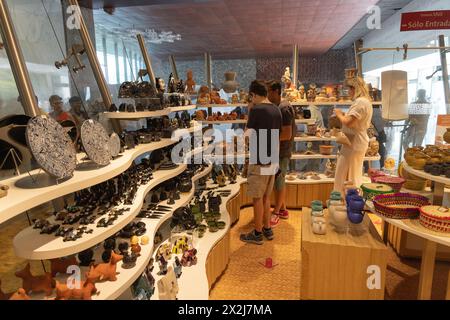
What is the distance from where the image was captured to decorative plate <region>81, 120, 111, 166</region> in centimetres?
187

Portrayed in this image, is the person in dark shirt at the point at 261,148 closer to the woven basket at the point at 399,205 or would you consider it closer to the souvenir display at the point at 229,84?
the woven basket at the point at 399,205

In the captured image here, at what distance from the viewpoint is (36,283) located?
5.14 feet

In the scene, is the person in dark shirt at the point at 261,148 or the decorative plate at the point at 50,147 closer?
the decorative plate at the point at 50,147

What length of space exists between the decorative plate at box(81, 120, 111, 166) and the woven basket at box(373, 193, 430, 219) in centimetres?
189

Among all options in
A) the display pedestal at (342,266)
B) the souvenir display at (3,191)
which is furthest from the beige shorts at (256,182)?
the souvenir display at (3,191)

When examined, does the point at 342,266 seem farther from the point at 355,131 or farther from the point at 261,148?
the point at 355,131

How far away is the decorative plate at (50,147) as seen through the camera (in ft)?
4.76

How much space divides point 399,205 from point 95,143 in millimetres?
2131

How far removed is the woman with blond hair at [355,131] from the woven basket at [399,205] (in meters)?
1.14

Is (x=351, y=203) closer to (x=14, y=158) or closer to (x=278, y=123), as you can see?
(x=278, y=123)

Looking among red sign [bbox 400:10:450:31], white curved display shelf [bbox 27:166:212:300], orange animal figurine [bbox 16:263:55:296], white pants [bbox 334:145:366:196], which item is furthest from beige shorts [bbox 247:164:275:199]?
red sign [bbox 400:10:450:31]

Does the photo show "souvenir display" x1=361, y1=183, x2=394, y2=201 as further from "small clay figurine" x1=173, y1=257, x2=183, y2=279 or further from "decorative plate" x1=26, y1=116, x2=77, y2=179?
"decorative plate" x1=26, y1=116, x2=77, y2=179

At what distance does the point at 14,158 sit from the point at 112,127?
1377 mm
